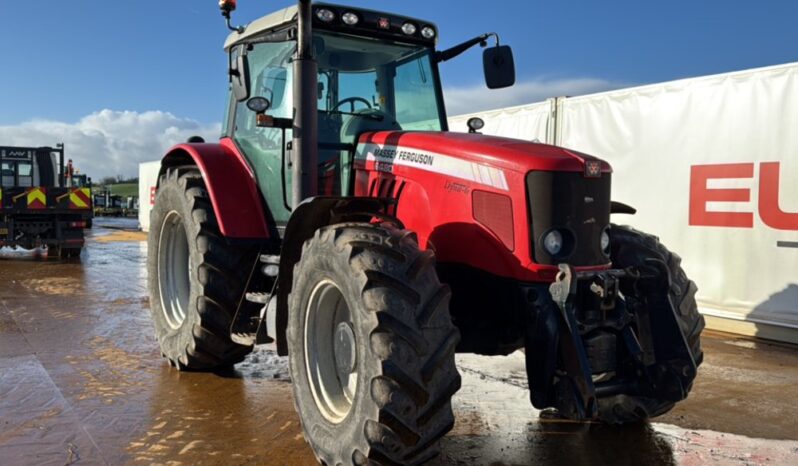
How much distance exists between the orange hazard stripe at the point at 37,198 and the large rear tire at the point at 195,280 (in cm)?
992

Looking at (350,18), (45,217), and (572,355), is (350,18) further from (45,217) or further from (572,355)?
(45,217)

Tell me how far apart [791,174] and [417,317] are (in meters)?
5.68

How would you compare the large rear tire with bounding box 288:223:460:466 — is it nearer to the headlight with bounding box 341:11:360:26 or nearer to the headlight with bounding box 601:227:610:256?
the headlight with bounding box 601:227:610:256

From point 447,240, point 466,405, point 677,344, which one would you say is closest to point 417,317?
point 447,240

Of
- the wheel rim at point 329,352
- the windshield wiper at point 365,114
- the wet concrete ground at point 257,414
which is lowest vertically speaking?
the wet concrete ground at point 257,414

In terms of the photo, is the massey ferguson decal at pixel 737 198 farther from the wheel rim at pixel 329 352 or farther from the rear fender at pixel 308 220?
the wheel rim at pixel 329 352

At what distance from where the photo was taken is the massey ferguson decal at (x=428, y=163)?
3.62 m

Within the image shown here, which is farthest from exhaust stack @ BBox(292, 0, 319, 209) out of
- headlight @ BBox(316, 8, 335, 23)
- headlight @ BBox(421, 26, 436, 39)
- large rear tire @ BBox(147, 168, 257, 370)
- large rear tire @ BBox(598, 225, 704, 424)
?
large rear tire @ BBox(598, 225, 704, 424)

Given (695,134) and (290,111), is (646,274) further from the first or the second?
(695,134)

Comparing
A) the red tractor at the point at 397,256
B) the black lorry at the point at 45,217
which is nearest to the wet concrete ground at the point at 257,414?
the red tractor at the point at 397,256

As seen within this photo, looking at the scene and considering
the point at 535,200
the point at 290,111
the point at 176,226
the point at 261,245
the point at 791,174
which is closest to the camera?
the point at 535,200

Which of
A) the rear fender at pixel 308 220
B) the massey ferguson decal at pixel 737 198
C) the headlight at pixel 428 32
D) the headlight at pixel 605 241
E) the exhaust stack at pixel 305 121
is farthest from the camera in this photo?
the massey ferguson decal at pixel 737 198

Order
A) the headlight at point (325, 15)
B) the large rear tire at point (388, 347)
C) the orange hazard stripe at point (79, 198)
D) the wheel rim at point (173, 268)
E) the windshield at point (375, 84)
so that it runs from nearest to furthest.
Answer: the large rear tire at point (388, 347), the headlight at point (325, 15), the windshield at point (375, 84), the wheel rim at point (173, 268), the orange hazard stripe at point (79, 198)

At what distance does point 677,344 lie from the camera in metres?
3.73
